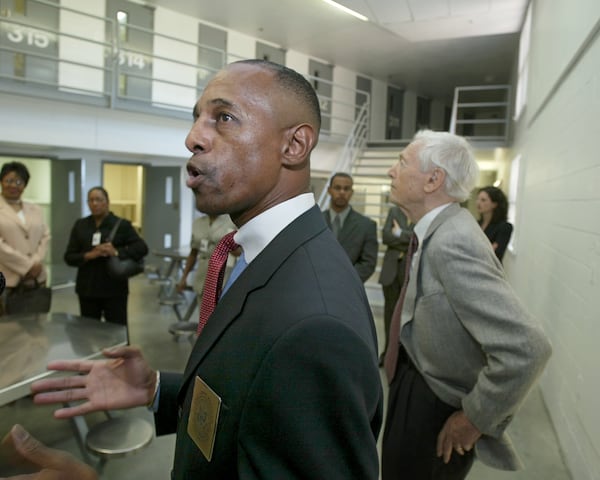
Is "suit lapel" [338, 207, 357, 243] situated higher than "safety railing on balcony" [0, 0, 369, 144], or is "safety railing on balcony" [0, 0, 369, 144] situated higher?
"safety railing on balcony" [0, 0, 369, 144]

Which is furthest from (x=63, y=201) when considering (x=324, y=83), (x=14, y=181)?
(x=324, y=83)

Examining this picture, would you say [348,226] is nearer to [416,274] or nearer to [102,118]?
[416,274]

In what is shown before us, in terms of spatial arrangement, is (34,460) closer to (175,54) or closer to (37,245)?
(37,245)

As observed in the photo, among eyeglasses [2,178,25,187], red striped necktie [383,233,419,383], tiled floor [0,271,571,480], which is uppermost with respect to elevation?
eyeglasses [2,178,25,187]

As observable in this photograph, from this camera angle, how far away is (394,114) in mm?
11828

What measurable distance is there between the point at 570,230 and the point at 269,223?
2169 mm

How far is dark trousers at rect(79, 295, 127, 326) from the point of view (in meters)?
3.26

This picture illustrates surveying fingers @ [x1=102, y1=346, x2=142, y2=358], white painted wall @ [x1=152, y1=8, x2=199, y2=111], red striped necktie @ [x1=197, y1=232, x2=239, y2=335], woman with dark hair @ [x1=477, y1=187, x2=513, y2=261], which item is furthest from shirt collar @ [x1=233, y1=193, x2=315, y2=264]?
white painted wall @ [x1=152, y1=8, x2=199, y2=111]

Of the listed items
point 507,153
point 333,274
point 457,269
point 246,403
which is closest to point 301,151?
point 333,274

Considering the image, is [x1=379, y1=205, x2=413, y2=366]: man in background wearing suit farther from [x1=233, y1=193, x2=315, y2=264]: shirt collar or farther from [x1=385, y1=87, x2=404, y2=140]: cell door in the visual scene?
[x1=385, y1=87, x2=404, y2=140]: cell door

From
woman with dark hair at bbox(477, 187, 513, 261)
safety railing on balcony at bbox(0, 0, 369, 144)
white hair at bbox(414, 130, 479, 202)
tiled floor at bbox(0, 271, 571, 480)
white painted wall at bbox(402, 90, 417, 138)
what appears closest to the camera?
white hair at bbox(414, 130, 479, 202)

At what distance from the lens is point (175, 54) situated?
746 cm

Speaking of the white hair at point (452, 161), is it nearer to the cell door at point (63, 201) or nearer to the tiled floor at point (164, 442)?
the tiled floor at point (164, 442)

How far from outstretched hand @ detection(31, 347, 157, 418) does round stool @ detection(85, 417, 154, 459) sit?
1.31 m
